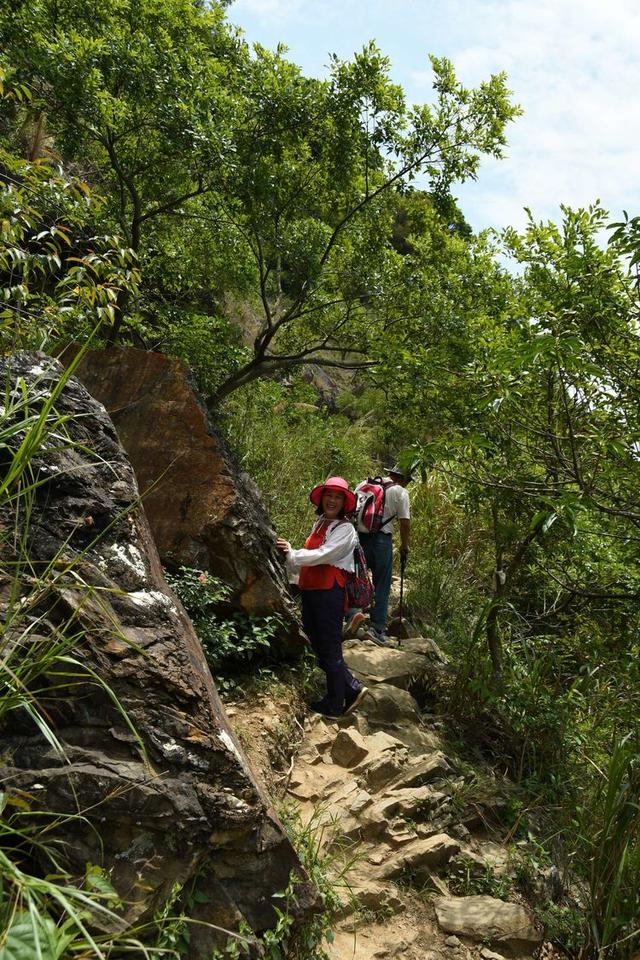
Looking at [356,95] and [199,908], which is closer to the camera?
[199,908]

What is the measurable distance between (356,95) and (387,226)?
1401 millimetres

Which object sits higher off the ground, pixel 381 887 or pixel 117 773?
pixel 117 773

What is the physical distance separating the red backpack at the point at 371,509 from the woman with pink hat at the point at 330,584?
4.18ft

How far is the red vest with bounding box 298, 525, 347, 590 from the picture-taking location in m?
5.00

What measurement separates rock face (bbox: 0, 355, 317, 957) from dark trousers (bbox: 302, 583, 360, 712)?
Result: 205 centimetres

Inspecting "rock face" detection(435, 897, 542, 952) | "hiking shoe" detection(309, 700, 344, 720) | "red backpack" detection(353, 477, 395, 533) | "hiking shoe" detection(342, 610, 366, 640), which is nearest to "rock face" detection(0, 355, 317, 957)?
"rock face" detection(435, 897, 542, 952)

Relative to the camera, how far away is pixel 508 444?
5.02 m

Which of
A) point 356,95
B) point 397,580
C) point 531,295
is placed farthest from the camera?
point 397,580

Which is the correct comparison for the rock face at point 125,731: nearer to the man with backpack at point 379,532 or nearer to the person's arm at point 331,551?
the person's arm at point 331,551

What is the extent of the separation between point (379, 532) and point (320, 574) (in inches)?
61.3

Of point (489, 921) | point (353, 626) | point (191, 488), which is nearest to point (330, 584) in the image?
point (191, 488)

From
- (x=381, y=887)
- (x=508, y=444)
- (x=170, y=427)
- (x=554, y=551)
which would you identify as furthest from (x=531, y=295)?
(x=381, y=887)

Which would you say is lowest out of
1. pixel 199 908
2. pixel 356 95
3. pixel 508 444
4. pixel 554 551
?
pixel 199 908

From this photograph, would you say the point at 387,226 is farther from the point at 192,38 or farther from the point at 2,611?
the point at 2,611
